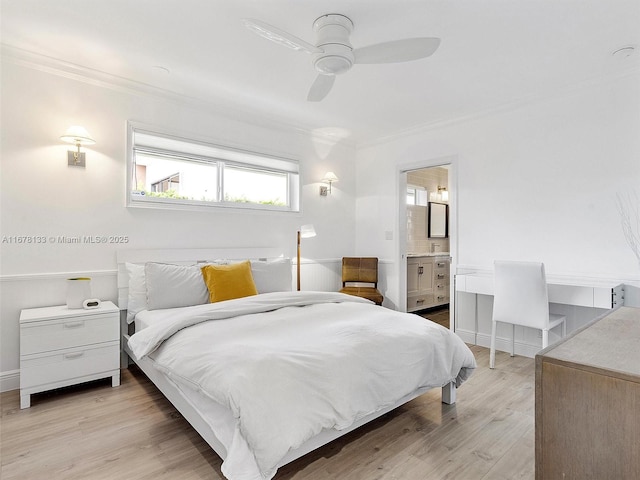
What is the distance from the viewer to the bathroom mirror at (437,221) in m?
6.12

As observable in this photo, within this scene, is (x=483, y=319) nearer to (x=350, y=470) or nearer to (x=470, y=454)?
(x=470, y=454)

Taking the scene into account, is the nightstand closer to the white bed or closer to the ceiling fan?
the white bed

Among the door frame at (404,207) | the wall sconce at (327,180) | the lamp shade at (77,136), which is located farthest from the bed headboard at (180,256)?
the door frame at (404,207)

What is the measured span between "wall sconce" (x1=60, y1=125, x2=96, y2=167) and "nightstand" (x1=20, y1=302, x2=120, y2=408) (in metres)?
1.20

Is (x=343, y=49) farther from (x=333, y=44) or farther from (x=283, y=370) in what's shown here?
(x=283, y=370)

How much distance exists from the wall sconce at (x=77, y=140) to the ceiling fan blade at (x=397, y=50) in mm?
2249

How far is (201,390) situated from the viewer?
1.69m

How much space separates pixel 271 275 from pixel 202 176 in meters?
1.34

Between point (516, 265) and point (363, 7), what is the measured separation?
2.33 metres

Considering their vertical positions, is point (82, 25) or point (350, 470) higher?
point (82, 25)

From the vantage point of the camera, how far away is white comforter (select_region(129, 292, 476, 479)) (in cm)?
152

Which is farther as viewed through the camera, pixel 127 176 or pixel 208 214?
pixel 208 214

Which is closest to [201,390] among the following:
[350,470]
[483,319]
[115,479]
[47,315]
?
[115,479]

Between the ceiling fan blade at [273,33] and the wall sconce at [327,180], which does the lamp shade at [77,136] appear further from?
the wall sconce at [327,180]
